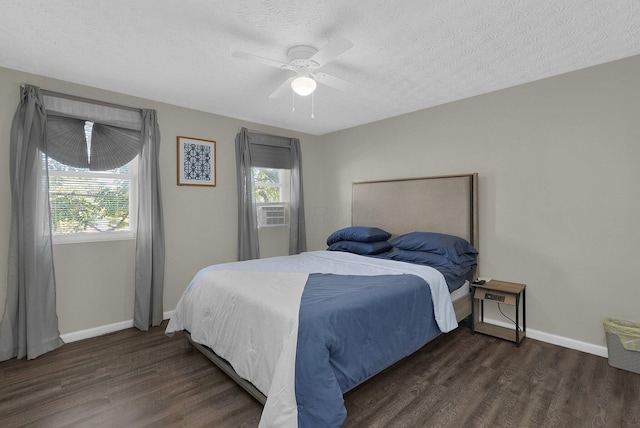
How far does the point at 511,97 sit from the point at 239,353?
3.39m

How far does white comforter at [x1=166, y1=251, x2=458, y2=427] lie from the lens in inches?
65.2

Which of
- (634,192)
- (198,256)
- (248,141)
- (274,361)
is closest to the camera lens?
(274,361)

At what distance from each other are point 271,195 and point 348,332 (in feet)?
10.3

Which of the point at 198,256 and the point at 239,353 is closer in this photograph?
the point at 239,353

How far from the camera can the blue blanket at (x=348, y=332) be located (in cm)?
162

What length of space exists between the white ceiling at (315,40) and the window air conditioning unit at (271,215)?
5.45 ft

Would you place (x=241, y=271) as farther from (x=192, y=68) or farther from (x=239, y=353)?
(x=192, y=68)

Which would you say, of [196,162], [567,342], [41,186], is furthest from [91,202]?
[567,342]

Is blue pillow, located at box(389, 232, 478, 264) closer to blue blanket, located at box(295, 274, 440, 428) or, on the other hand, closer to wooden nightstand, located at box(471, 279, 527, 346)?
wooden nightstand, located at box(471, 279, 527, 346)

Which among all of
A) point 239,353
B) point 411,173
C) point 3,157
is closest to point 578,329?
point 411,173

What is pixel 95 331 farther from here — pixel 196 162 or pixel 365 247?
pixel 365 247

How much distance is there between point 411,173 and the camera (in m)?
3.97

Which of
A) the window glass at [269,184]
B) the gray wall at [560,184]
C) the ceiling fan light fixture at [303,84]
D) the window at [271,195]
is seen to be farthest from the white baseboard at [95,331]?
the gray wall at [560,184]

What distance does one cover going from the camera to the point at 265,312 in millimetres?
1924
